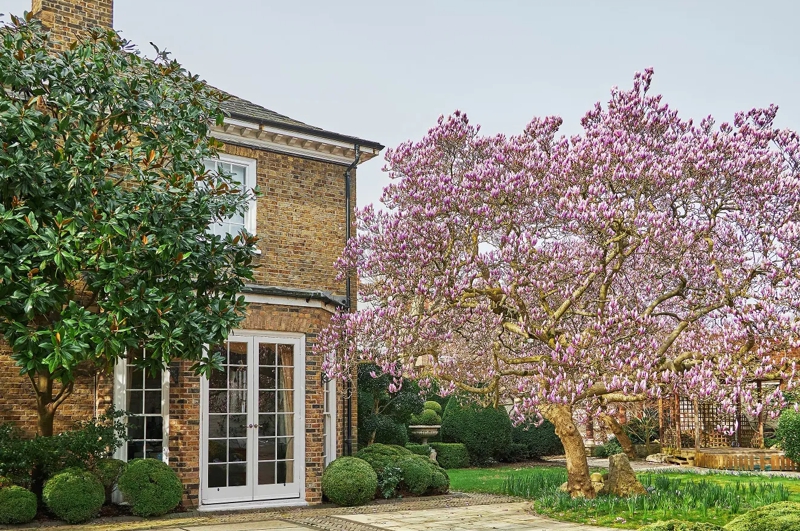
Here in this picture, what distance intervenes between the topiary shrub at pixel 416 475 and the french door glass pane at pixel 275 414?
213 cm

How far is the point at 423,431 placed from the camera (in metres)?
22.3

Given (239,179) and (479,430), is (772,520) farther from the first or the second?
(479,430)

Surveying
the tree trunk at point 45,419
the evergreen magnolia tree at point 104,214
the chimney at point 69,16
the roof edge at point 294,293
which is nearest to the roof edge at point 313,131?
the evergreen magnolia tree at point 104,214

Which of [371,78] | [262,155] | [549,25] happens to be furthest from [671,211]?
[262,155]

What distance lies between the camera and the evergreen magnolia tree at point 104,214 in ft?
29.0

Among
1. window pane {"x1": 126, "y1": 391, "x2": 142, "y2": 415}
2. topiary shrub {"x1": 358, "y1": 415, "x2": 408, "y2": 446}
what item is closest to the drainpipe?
topiary shrub {"x1": 358, "y1": 415, "x2": 408, "y2": 446}

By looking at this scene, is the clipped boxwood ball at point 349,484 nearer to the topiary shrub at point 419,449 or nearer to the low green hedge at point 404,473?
the low green hedge at point 404,473

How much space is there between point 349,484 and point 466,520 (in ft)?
7.44

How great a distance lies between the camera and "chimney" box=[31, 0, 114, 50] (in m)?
12.9

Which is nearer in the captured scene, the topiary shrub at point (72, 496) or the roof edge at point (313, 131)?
the topiary shrub at point (72, 496)

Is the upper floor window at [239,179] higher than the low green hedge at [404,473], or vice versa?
the upper floor window at [239,179]

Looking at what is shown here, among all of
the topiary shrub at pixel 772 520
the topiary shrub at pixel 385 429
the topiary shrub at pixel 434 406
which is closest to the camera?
the topiary shrub at pixel 772 520

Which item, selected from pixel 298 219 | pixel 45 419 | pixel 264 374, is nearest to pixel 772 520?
pixel 264 374

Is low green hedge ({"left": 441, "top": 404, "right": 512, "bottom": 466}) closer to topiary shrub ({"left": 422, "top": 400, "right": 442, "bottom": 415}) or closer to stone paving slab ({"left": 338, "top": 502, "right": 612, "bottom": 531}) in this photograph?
topiary shrub ({"left": 422, "top": 400, "right": 442, "bottom": 415})
